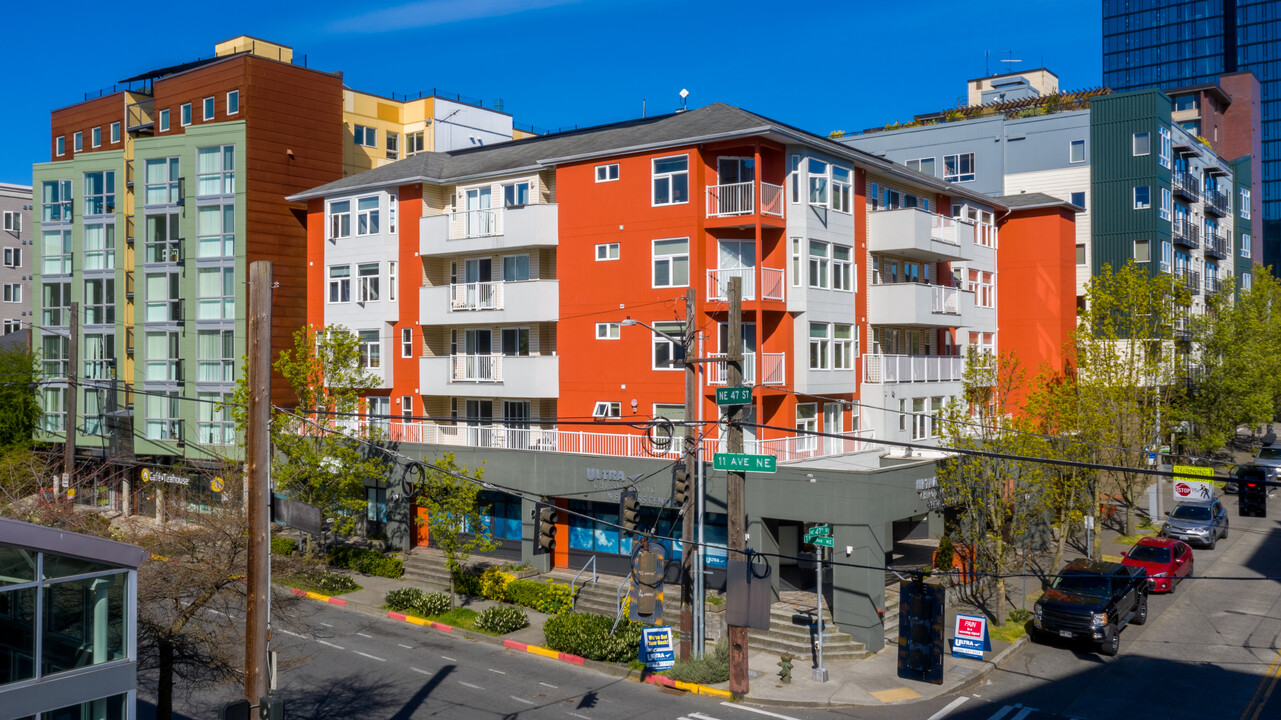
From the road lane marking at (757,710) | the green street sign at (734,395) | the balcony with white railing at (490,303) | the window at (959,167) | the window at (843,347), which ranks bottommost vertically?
the road lane marking at (757,710)

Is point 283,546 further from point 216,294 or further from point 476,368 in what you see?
point 216,294

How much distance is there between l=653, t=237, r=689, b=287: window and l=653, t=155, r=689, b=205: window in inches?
56.2

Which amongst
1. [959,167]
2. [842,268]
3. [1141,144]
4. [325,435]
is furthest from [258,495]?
[1141,144]

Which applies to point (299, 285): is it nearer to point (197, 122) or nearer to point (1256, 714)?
point (197, 122)

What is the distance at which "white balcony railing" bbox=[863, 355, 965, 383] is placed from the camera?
3678 centimetres

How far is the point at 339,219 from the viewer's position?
139 ft

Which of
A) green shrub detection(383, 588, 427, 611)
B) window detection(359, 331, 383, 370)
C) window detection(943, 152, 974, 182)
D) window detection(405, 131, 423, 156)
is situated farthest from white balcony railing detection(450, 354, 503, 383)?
window detection(943, 152, 974, 182)

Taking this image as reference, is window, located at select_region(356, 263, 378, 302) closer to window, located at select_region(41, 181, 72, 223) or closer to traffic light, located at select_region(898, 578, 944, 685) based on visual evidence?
window, located at select_region(41, 181, 72, 223)

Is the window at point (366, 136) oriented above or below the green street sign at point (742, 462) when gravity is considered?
above

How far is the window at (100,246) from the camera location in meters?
48.2

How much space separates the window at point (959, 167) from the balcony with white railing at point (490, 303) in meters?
30.6

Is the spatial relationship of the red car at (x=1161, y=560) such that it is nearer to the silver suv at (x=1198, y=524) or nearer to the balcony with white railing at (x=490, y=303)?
the silver suv at (x=1198, y=524)

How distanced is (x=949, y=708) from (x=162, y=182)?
40156mm

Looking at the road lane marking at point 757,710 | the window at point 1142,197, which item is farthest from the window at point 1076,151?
the road lane marking at point 757,710
